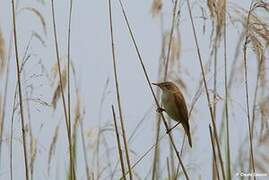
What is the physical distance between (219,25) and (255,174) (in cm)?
65

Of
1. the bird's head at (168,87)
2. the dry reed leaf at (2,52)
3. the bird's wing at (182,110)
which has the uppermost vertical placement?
the dry reed leaf at (2,52)

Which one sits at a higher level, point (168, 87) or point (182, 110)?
point (168, 87)

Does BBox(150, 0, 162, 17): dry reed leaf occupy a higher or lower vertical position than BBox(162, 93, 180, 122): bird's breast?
higher

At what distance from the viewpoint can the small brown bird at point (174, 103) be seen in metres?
2.48

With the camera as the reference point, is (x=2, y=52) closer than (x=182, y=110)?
Yes

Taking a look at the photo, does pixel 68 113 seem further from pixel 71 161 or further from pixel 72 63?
pixel 72 63

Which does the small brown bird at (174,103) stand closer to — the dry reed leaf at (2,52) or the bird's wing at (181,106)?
the bird's wing at (181,106)

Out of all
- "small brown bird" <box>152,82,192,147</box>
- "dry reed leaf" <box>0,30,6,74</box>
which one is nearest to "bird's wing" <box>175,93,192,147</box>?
"small brown bird" <box>152,82,192,147</box>

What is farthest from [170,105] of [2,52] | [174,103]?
[2,52]

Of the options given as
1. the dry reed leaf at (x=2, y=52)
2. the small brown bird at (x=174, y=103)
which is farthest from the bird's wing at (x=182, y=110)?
the dry reed leaf at (x=2, y=52)

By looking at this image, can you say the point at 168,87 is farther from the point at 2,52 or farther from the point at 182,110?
the point at 2,52

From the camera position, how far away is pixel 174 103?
8.46 ft

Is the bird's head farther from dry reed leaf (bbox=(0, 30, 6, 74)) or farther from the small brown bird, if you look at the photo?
dry reed leaf (bbox=(0, 30, 6, 74))

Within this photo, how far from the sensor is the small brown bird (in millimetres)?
2480
